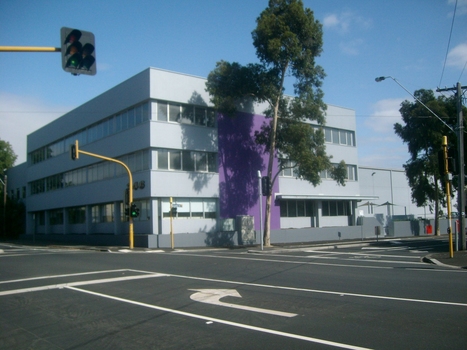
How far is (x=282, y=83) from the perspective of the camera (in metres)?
34.4

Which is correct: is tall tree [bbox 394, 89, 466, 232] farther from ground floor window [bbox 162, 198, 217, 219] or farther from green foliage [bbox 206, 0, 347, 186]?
ground floor window [bbox 162, 198, 217, 219]

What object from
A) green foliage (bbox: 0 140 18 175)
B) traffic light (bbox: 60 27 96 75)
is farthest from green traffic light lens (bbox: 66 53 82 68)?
green foliage (bbox: 0 140 18 175)

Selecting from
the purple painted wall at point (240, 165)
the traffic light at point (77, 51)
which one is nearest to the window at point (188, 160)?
the purple painted wall at point (240, 165)

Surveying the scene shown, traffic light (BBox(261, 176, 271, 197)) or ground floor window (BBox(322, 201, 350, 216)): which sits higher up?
traffic light (BBox(261, 176, 271, 197))

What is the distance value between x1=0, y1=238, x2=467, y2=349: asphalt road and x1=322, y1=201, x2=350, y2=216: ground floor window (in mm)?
30402

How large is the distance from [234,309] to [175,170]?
25.5 metres

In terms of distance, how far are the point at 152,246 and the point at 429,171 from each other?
27.0 metres

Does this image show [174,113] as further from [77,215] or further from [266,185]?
[77,215]

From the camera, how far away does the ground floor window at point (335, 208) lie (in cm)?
4615

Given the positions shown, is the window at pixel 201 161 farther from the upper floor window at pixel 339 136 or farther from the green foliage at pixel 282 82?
the upper floor window at pixel 339 136

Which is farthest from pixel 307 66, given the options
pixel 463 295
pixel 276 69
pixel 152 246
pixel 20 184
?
pixel 20 184

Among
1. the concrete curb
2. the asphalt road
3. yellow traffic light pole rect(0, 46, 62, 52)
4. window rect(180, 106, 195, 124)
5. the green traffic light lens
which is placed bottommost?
the concrete curb

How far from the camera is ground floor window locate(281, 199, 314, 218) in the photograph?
42.1 metres

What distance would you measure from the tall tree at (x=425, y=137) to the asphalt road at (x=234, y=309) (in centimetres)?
3048
